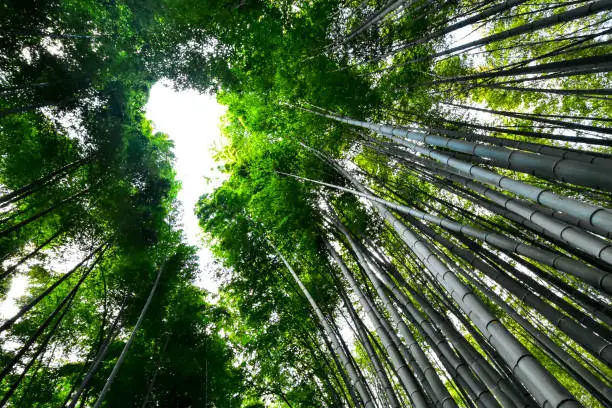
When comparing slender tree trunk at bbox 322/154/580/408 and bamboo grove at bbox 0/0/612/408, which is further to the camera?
bamboo grove at bbox 0/0/612/408

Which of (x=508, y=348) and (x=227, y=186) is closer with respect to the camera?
(x=508, y=348)

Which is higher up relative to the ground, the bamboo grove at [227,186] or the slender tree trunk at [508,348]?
the bamboo grove at [227,186]

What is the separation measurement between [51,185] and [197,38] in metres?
3.40

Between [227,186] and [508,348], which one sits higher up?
[227,186]

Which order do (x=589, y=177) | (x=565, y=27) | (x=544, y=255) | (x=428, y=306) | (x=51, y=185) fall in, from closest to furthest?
1. (x=589, y=177)
2. (x=544, y=255)
3. (x=428, y=306)
4. (x=51, y=185)
5. (x=565, y=27)

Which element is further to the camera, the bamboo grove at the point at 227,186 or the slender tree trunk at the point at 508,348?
the bamboo grove at the point at 227,186

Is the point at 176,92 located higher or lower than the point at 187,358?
higher

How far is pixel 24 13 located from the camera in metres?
4.04

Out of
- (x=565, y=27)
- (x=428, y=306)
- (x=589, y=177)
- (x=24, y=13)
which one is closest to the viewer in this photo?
(x=589, y=177)

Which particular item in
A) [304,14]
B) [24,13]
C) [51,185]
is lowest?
[51,185]

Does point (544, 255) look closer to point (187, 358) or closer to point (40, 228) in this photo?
point (187, 358)

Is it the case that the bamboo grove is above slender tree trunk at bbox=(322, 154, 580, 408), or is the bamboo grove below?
above

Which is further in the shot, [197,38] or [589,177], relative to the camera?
[197,38]

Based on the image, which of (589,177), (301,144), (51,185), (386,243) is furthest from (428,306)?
(51,185)
